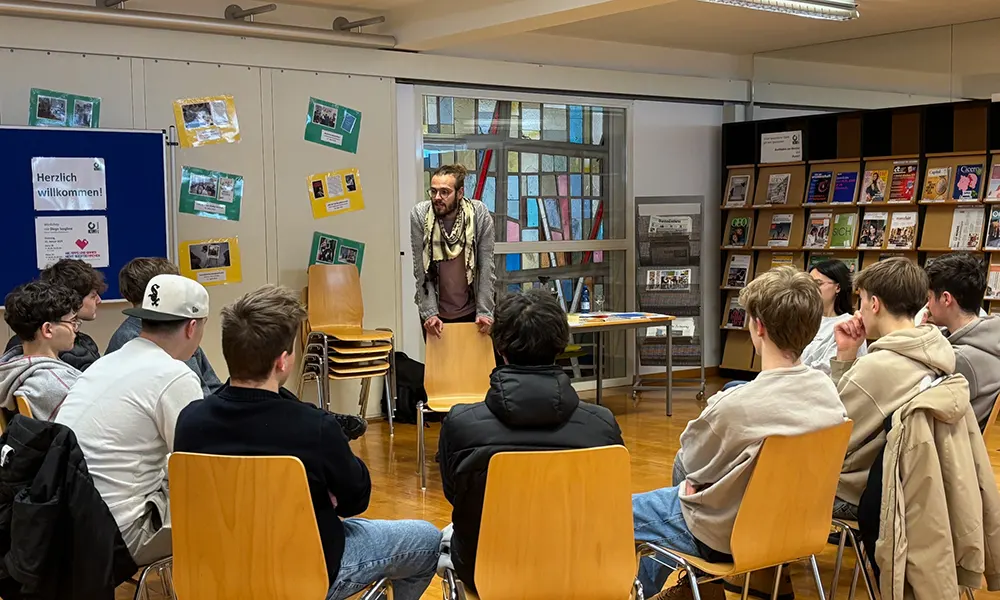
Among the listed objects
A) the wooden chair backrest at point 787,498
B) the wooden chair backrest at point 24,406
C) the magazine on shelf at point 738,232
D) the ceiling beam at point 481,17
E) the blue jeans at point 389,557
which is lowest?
the blue jeans at point 389,557

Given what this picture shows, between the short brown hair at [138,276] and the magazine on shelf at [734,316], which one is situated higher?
the short brown hair at [138,276]

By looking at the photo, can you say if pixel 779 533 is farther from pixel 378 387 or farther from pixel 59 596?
pixel 378 387

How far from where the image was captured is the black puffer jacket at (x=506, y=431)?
2.60 metres

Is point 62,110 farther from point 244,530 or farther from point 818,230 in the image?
point 818,230

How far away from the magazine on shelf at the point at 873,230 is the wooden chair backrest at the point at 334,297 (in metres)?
4.03

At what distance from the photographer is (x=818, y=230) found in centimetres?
862

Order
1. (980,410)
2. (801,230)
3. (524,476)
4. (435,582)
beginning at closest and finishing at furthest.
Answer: (524,476) → (980,410) → (435,582) → (801,230)

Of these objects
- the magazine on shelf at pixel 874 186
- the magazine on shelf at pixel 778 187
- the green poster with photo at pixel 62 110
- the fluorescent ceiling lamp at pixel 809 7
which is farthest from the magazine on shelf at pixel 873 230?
the green poster with photo at pixel 62 110

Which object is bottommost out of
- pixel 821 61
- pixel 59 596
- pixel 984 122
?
pixel 59 596

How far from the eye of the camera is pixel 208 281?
6.69 meters

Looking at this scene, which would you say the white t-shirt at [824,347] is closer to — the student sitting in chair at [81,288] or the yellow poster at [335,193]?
the student sitting in chair at [81,288]

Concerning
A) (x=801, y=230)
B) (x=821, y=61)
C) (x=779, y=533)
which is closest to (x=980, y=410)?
(x=779, y=533)

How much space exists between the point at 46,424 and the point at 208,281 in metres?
4.04

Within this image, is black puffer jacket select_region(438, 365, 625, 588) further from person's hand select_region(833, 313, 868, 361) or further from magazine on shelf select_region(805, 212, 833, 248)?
magazine on shelf select_region(805, 212, 833, 248)
